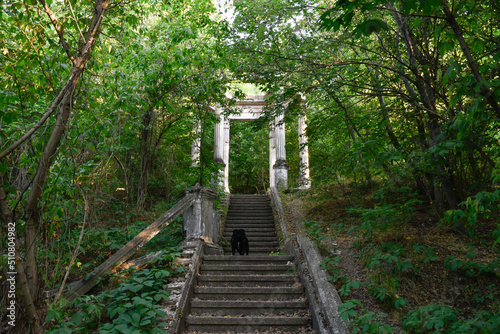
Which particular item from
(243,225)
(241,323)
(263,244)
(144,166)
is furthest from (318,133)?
(144,166)

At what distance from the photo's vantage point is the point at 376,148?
4391 millimetres

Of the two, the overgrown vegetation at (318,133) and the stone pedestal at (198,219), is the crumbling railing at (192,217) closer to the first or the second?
the stone pedestal at (198,219)

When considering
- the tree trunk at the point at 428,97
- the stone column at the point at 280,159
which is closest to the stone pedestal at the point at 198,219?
the tree trunk at the point at 428,97

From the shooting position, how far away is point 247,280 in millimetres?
5543

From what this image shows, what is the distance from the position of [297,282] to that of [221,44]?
5.53 meters

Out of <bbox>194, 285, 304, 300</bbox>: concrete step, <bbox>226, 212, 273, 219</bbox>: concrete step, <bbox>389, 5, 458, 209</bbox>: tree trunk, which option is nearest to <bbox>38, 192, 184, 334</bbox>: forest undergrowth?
<bbox>194, 285, 304, 300</bbox>: concrete step

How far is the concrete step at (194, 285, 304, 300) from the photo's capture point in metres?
5.03

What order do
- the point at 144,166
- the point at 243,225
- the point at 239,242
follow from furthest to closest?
the point at 243,225 < the point at 144,166 < the point at 239,242

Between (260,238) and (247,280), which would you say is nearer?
(247,280)

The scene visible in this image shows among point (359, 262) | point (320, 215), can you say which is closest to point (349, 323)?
point (359, 262)

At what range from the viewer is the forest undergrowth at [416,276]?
Result: 2.99m

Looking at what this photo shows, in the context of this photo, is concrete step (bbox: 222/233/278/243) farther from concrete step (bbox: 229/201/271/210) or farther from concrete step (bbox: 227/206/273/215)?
concrete step (bbox: 229/201/271/210)

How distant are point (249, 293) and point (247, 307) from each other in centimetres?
38

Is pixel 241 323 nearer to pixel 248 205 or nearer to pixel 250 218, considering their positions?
pixel 250 218
